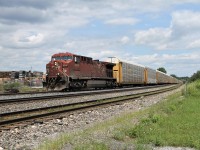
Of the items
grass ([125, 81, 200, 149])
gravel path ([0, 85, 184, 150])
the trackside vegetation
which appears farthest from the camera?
gravel path ([0, 85, 184, 150])

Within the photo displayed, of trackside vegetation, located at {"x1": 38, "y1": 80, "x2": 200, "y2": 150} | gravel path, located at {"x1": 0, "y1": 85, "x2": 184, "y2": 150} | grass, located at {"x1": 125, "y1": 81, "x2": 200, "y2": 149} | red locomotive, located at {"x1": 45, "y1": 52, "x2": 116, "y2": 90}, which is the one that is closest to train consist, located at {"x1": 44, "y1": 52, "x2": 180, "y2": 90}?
red locomotive, located at {"x1": 45, "y1": 52, "x2": 116, "y2": 90}

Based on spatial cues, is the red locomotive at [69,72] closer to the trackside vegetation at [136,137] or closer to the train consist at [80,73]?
the train consist at [80,73]

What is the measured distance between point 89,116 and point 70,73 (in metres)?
17.2

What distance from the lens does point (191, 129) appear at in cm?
1053

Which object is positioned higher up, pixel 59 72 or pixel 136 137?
pixel 59 72

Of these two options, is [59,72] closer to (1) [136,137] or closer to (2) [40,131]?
(2) [40,131]

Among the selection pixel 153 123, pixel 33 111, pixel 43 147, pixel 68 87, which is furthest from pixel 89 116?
pixel 68 87

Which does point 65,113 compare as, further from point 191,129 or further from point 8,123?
point 191,129

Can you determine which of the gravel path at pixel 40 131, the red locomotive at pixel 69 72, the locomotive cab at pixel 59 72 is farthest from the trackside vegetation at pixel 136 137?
the red locomotive at pixel 69 72

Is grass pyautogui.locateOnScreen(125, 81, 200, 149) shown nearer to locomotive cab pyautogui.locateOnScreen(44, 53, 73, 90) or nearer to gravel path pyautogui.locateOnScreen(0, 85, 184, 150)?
gravel path pyautogui.locateOnScreen(0, 85, 184, 150)

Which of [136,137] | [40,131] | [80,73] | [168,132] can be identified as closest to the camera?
[136,137]

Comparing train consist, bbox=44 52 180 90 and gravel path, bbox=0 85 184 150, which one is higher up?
train consist, bbox=44 52 180 90

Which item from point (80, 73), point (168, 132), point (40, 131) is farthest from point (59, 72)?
point (168, 132)

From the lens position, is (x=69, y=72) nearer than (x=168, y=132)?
No
